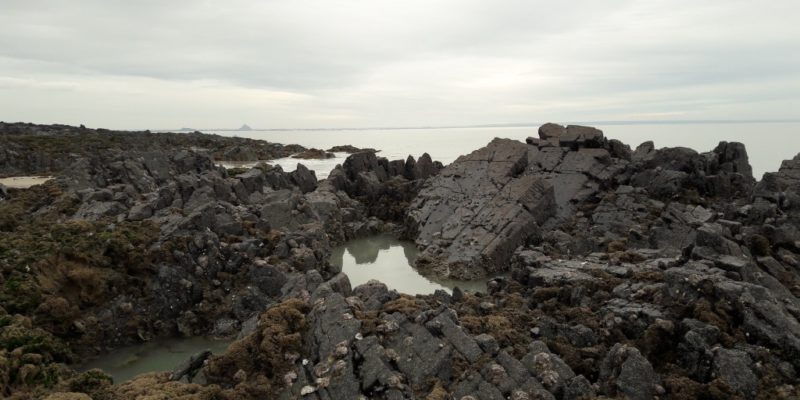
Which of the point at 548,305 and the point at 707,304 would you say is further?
the point at 548,305

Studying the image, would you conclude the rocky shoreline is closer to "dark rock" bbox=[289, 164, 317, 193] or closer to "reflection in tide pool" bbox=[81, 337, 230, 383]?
"reflection in tide pool" bbox=[81, 337, 230, 383]

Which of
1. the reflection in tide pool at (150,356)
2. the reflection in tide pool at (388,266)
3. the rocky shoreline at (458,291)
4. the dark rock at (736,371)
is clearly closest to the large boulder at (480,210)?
the rocky shoreline at (458,291)

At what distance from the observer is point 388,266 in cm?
2809

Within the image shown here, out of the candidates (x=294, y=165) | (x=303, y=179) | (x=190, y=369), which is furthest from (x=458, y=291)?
(x=294, y=165)

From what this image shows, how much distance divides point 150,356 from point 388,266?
14.3m

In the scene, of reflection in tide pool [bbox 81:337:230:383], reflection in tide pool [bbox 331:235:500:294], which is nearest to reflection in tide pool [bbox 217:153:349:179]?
reflection in tide pool [bbox 331:235:500:294]

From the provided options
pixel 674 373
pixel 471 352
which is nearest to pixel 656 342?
pixel 674 373

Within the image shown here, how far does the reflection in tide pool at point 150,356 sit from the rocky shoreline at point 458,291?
1.62 ft

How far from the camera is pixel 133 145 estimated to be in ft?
277

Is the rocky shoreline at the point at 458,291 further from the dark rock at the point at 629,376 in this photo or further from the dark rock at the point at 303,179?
the dark rock at the point at 303,179

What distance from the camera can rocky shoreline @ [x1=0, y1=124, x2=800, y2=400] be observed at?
444 inches

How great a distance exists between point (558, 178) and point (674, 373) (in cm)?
2342

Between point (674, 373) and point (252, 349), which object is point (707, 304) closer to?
point (674, 373)

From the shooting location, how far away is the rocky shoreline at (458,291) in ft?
37.0
